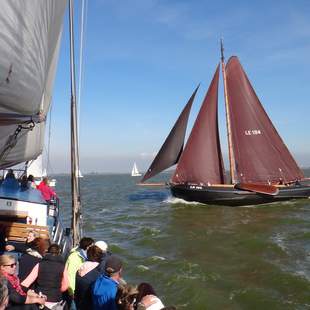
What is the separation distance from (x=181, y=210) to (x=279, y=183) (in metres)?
10.6

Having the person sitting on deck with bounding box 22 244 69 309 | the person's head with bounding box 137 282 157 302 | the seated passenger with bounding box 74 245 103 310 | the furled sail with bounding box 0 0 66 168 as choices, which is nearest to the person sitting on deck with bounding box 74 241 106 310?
the seated passenger with bounding box 74 245 103 310

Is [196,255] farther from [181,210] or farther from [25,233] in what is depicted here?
[181,210]

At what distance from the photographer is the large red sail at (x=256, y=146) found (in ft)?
112

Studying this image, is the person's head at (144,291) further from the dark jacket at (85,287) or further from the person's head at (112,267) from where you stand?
the dark jacket at (85,287)

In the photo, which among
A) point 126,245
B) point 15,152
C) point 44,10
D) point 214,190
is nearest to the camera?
point 44,10

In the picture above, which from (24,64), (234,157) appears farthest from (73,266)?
(234,157)

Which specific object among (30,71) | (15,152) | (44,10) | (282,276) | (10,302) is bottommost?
(282,276)

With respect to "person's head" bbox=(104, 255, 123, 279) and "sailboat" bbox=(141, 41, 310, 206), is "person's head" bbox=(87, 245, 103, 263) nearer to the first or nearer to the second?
"person's head" bbox=(104, 255, 123, 279)

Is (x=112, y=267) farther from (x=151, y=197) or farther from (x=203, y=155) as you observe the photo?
(x=151, y=197)

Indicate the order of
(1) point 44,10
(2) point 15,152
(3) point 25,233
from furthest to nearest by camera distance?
(3) point 25,233 < (2) point 15,152 < (1) point 44,10

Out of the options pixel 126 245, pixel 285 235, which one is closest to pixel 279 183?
pixel 285 235

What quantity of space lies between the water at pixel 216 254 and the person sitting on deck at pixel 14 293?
6.43 m

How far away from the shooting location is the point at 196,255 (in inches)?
598

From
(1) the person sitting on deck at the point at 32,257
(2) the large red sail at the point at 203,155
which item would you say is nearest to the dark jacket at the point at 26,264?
(1) the person sitting on deck at the point at 32,257
